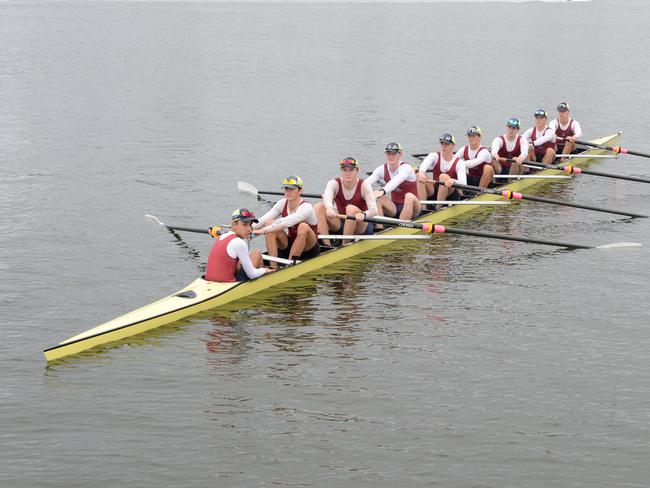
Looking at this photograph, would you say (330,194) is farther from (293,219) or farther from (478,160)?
(478,160)

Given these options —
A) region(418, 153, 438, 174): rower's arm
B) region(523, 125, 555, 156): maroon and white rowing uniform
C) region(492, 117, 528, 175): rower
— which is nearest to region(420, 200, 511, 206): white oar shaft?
region(418, 153, 438, 174): rower's arm

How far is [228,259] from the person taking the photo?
1912 centimetres

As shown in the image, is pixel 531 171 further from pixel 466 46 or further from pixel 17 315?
pixel 466 46

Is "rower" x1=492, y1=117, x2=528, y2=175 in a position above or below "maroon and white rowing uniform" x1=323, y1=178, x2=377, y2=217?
above

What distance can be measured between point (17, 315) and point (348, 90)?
3939 cm

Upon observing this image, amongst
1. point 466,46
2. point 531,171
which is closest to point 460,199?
point 531,171

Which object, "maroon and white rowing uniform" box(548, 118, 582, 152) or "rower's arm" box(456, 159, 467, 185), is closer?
"rower's arm" box(456, 159, 467, 185)

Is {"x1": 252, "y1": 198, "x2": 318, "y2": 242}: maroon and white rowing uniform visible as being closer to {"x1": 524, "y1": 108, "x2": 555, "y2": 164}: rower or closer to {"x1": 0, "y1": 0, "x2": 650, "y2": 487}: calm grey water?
{"x1": 0, "y1": 0, "x2": 650, "y2": 487}: calm grey water

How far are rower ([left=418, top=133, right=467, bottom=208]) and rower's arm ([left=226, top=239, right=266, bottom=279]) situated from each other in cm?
792

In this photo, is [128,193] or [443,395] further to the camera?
[128,193]

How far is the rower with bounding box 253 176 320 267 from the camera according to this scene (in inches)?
802

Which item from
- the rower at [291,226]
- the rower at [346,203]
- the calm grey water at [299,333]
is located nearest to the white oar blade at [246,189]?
A: the calm grey water at [299,333]

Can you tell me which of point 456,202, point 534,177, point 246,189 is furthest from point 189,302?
point 534,177

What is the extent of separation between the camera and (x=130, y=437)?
14.2 metres
